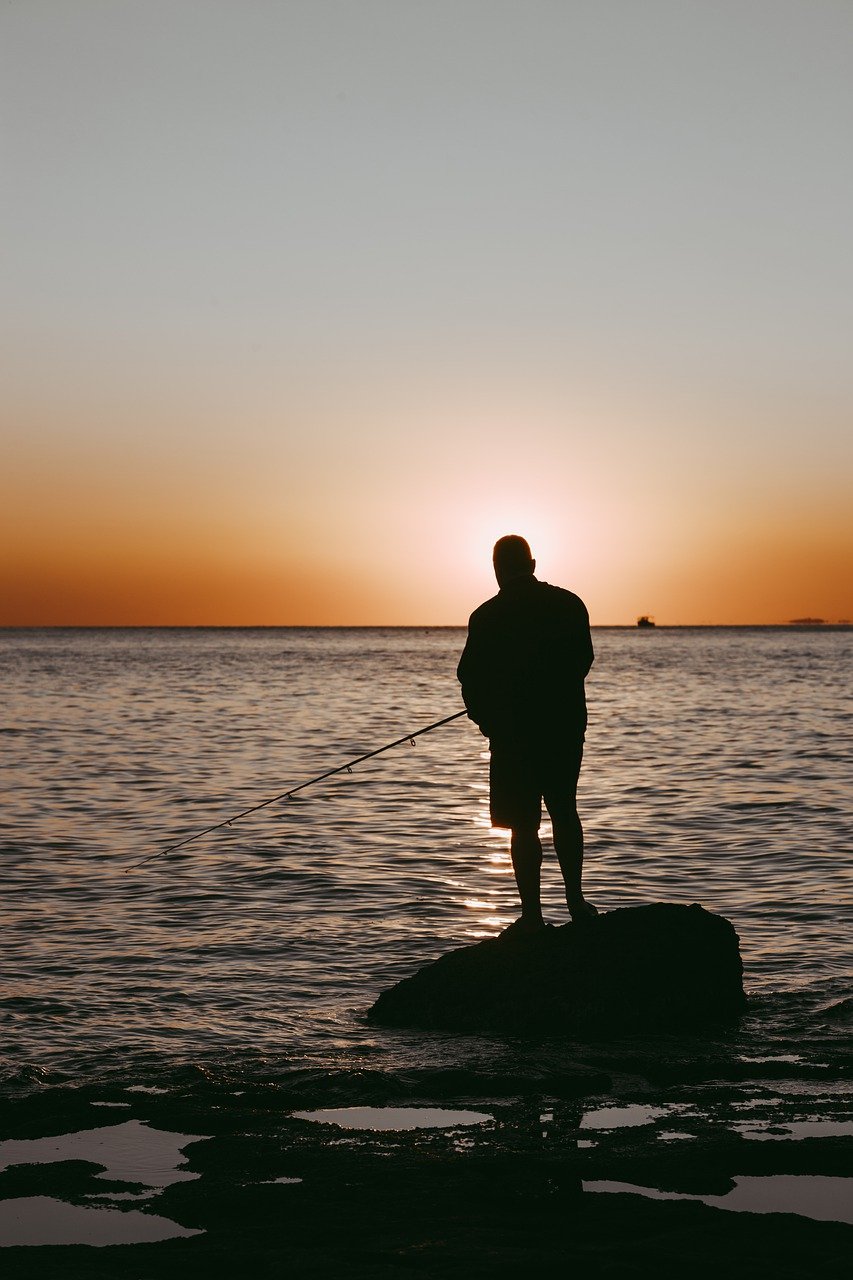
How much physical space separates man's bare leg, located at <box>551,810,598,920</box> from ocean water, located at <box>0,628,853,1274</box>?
925mm

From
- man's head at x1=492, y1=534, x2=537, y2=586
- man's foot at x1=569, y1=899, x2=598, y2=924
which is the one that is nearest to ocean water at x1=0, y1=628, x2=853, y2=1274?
man's foot at x1=569, y1=899, x2=598, y2=924

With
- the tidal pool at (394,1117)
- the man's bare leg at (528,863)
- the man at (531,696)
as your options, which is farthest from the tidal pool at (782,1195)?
the man's bare leg at (528,863)

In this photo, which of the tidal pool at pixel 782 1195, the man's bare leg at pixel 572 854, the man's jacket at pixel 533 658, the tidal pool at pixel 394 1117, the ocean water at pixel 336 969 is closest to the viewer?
the tidal pool at pixel 782 1195

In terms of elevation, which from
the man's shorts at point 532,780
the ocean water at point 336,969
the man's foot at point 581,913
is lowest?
the ocean water at point 336,969

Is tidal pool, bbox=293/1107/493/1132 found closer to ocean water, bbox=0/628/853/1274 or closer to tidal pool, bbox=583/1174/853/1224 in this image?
ocean water, bbox=0/628/853/1274

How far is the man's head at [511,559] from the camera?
7383 millimetres

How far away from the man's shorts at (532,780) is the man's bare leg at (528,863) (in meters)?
0.06

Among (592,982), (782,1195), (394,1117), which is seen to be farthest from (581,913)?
(782,1195)

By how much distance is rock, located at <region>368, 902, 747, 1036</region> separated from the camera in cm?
704

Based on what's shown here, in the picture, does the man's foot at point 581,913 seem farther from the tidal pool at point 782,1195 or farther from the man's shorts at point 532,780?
the tidal pool at point 782,1195

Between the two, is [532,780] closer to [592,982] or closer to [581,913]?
[581,913]

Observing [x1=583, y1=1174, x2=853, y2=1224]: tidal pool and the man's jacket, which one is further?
the man's jacket

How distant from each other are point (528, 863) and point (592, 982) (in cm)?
74

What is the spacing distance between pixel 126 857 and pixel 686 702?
28734 millimetres
